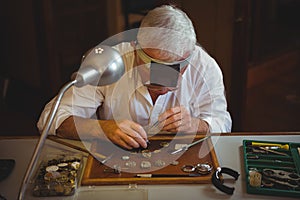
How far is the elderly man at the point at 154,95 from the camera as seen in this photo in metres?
1.42

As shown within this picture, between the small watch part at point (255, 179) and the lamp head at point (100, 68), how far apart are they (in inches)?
17.4

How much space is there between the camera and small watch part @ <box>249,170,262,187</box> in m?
1.20

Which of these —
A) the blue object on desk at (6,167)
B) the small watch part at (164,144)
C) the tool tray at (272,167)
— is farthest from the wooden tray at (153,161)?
the blue object on desk at (6,167)

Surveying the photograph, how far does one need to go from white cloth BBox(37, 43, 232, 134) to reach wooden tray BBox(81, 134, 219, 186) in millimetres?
194

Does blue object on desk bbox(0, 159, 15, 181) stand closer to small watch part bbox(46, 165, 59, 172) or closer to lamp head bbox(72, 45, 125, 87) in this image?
small watch part bbox(46, 165, 59, 172)

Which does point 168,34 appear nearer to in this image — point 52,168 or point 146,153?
point 146,153

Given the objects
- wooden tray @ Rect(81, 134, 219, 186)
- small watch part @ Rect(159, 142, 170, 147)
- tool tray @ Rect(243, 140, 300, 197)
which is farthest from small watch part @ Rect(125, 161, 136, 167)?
tool tray @ Rect(243, 140, 300, 197)

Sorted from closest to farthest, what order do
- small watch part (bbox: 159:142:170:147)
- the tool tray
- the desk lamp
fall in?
the desk lamp < the tool tray < small watch part (bbox: 159:142:170:147)

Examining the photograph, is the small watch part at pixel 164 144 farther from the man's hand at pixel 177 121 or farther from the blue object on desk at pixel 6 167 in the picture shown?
the blue object on desk at pixel 6 167

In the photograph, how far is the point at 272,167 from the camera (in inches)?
50.6

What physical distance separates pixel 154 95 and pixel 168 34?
270 mm

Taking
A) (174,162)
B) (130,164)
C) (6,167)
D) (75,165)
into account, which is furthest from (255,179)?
(6,167)

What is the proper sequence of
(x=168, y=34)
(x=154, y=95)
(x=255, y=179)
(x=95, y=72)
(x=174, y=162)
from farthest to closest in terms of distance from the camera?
(x=154, y=95), (x=168, y=34), (x=174, y=162), (x=255, y=179), (x=95, y=72)

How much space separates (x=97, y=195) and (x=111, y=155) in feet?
Answer: 0.56
